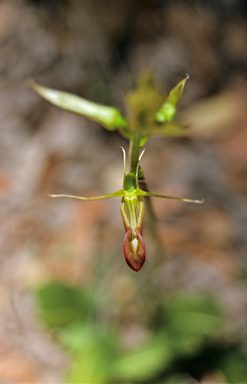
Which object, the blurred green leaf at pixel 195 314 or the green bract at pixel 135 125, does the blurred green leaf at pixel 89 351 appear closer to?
the blurred green leaf at pixel 195 314

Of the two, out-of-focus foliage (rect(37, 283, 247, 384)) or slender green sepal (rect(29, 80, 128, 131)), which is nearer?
slender green sepal (rect(29, 80, 128, 131))

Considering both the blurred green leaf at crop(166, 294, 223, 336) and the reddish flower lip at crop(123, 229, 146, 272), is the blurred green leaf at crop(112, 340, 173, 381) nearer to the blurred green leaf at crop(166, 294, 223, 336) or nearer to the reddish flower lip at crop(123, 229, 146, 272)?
the blurred green leaf at crop(166, 294, 223, 336)

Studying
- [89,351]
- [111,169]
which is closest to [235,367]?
[89,351]

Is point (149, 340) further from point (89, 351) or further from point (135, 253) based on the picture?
point (135, 253)

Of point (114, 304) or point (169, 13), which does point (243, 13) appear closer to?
point (169, 13)

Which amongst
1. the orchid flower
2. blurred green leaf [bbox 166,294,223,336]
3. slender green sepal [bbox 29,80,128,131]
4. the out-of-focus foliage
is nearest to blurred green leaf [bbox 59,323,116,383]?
the out-of-focus foliage

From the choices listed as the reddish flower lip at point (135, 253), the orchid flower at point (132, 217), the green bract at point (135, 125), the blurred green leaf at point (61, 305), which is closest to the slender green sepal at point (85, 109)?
the green bract at point (135, 125)

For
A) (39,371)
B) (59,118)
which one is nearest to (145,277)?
(39,371)
